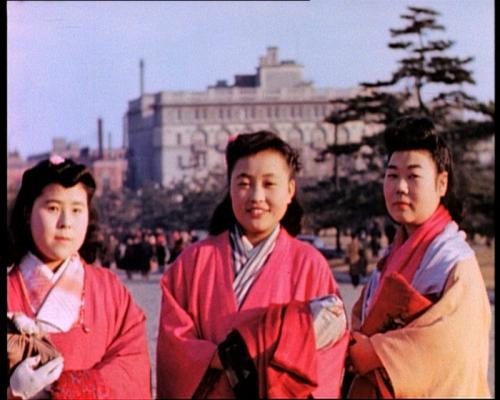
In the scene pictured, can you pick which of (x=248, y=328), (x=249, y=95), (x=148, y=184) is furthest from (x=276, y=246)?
(x=148, y=184)

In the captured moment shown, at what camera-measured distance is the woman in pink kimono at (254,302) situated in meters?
3.26

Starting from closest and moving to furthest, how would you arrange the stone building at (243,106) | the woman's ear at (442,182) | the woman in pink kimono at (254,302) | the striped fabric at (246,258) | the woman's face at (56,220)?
the woman in pink kimono at (254,302) < the striped fabric at (246,258) < the woman's face at (56,220) < the woman's ear at (442,182) < the stone building at (243,106)

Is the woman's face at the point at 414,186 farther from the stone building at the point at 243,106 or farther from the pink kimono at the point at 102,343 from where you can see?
the pink kimono at the point at 102,343

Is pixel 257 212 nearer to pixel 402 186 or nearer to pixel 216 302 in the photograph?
pixel 216 302

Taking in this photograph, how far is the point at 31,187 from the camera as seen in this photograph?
351 cm

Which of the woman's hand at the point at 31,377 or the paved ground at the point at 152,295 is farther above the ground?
the woman's hand at the point at 31,377

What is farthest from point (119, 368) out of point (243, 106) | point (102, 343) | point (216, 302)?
point (243, 106)

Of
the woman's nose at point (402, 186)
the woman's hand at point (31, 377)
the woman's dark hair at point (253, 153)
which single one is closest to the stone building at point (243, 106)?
the woman's dark hair at point (253, 153)

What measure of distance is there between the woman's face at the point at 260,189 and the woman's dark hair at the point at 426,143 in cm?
39

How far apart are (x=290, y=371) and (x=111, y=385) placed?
0.55 meters

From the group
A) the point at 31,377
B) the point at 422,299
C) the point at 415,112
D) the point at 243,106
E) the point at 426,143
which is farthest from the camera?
the point at 415,112

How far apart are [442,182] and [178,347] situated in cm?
93

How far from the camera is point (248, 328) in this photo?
328 centimetres

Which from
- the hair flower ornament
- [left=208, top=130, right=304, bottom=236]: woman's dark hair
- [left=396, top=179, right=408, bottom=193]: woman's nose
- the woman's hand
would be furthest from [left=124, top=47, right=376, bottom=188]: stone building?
the woman's hand
